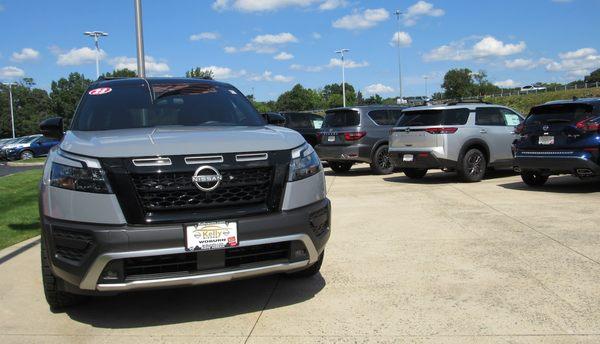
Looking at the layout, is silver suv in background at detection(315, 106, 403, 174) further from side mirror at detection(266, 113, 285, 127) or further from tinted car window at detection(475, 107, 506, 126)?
side mirror at detection(266, 113, 285, 127)

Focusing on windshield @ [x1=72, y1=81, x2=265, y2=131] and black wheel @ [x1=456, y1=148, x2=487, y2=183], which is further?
black wheel @ [x1=456, y1=148, x2=487, y2=183]

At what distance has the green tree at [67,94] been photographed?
96412 millimetres

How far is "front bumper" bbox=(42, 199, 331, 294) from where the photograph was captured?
11.1 feet

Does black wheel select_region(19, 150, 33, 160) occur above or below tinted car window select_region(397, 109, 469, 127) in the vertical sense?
below

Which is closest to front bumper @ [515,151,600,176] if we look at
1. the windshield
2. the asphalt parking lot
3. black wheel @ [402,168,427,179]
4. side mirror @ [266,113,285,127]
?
the asphalt parking lot

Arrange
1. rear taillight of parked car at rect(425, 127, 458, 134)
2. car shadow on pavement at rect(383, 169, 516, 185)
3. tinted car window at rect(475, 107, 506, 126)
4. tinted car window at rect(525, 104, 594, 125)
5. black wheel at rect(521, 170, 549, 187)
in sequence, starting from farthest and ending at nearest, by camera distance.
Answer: car shadow on pavement at rect(383, 169, 516, 185) < tinted car window at rect(475, 107, 506, 126) < rear taillight of parked car at rect(425, 127, 458, 134) < black wheel at rect(521, 170, 549, 187) < tinted car window at rect(525, 104, 594, 125)

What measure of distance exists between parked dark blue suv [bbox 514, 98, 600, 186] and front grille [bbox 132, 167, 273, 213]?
23.0 feet

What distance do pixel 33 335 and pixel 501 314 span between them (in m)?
3.28

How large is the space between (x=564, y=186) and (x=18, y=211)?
992 centimetres

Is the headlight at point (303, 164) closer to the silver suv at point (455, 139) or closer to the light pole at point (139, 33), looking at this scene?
the silver suv at point (455, 139)

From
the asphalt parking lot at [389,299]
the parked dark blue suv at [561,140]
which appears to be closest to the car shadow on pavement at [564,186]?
the parked dark blue suv at [561,140]

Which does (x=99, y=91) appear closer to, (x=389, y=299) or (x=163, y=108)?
→ (x=163, y=108)

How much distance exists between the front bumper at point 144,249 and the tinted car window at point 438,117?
8.23 m

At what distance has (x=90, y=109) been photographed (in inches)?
191
